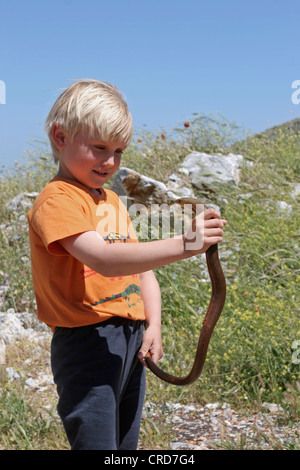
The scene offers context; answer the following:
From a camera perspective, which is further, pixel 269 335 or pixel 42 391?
pixel 42 391

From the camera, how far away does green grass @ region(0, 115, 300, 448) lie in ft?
10.2

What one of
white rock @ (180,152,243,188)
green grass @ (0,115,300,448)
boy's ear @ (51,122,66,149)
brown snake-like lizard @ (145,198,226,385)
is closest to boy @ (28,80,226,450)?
boy's ear @ (51,122,66,149)

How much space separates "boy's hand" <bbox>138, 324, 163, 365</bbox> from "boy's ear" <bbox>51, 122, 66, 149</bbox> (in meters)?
0.70

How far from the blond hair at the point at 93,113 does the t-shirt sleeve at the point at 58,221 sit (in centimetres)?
23

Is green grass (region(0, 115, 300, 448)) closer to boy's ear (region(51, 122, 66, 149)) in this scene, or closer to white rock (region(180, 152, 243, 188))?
white rock (region(180, 152, 243, 188))

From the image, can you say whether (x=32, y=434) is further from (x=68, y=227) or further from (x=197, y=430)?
(x=68, y=227)

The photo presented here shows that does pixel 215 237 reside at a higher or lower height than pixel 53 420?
higher

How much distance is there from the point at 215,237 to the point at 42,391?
2.43 metres

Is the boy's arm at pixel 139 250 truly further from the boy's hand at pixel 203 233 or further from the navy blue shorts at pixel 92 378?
the navy blue shorts at pixel 92 378

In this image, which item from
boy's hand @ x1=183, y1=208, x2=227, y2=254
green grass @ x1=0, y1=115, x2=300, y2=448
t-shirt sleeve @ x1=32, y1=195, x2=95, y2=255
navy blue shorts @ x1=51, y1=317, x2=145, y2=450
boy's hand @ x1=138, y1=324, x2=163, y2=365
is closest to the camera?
boy's hand @ x1=183, y1=208, x2=227, y2=254

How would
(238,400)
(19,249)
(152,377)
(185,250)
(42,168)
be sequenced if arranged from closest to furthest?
1. (185,250)
2. (238,400)
3. (152,377)
4. (19,249)
5. (42,168)

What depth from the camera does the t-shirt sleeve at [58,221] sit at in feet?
5.42

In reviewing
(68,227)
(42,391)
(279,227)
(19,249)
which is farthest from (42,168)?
(68,227)

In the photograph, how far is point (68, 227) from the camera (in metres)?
1.65
